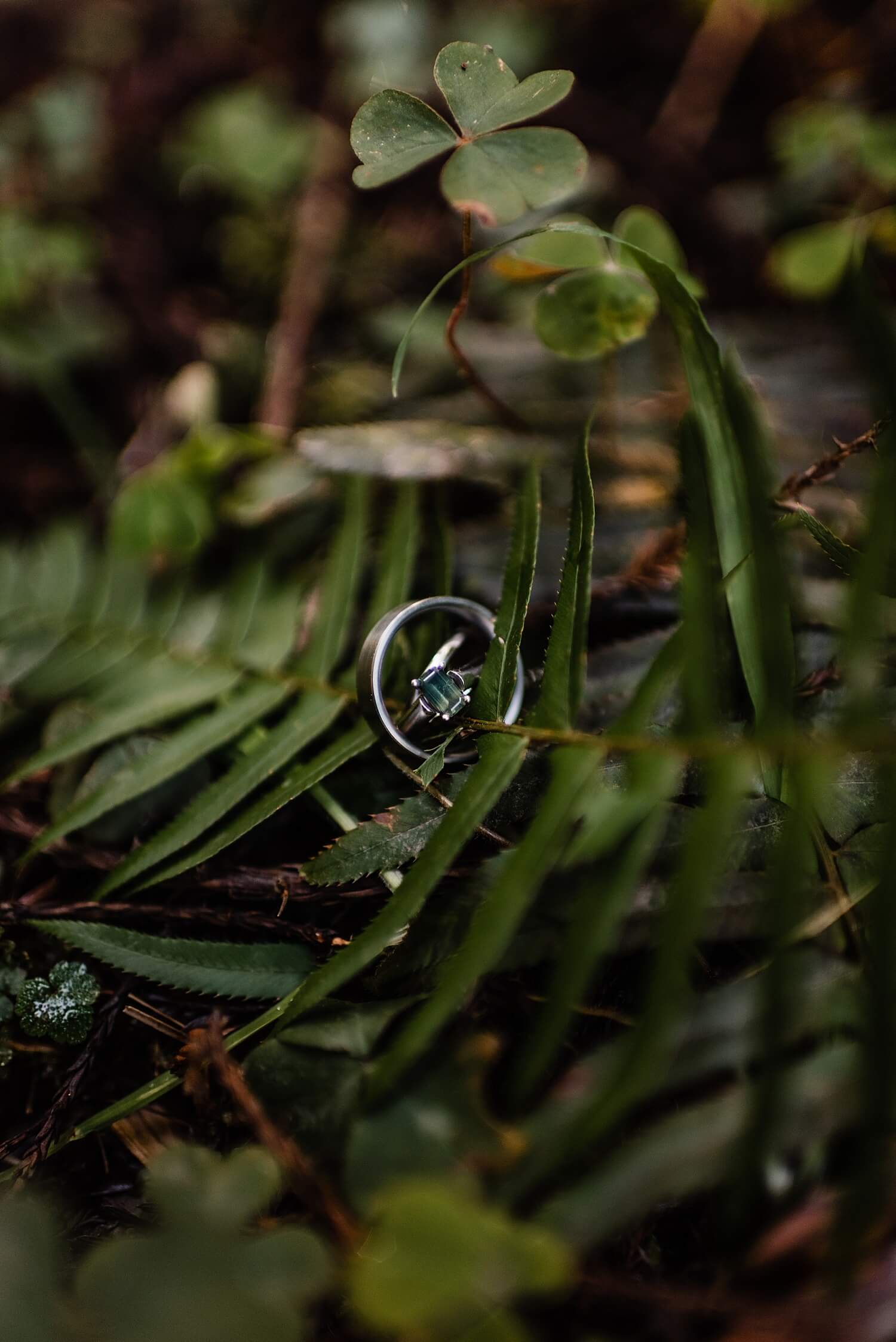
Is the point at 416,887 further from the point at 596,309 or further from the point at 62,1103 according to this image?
the point at 596,309

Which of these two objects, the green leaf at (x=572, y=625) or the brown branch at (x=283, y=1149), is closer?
the brown branch at (x=283, y=1149)

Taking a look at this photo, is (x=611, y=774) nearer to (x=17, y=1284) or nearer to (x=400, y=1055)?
(x=400, y=1055)

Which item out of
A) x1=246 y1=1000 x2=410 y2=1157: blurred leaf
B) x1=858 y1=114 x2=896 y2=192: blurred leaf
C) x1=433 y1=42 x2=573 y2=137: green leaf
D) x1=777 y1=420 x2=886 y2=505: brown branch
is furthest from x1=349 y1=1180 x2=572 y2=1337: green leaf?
x1=858 y1=114 x2=896 y2=192: blurred leaf

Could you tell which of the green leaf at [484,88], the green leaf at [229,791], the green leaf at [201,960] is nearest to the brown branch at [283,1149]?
the green leaf at [201,960]

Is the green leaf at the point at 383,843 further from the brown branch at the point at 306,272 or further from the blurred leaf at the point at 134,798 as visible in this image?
the brown branch at the point at 306,272

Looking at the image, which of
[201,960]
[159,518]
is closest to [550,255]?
[159,518]

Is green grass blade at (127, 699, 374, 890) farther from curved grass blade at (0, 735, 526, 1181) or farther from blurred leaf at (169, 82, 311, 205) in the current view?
blurred leaf at (169, 82, 311, 205)
